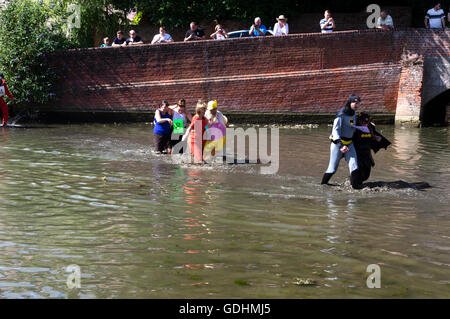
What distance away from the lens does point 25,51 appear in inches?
904

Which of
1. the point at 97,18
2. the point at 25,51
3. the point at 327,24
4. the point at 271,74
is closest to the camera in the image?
the point at 327,24

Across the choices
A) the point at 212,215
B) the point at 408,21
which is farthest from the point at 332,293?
the point at 408,21

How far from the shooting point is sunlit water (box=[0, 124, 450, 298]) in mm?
6016

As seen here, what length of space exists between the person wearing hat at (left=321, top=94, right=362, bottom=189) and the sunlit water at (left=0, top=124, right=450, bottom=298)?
36 centimetres

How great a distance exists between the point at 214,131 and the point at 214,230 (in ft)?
19.9

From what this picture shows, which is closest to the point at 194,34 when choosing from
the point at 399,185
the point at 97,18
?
the point at 97,18

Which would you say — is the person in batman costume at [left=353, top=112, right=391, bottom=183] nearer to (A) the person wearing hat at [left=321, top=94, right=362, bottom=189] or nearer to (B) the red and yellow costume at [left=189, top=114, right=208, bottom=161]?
(A) the person wearing hat at [left=321, top=94, right=362, bottom=189]

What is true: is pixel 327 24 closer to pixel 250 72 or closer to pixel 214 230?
pixel 250 72

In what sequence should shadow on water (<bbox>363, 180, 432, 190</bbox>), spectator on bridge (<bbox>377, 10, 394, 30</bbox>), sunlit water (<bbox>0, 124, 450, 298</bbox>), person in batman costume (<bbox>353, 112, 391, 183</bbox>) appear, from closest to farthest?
1. sunlit water (<bbox>0, 124, 450, 298</bbox>)
2. person in batman costume (<bbox>353, 112, 391, 183</bbox>)
3. shadow on water (<bbox>363, 180, 432, 190</bbox>)
4. spectator on bridge (<bbox>377, 10, 394, 30</bbox>)

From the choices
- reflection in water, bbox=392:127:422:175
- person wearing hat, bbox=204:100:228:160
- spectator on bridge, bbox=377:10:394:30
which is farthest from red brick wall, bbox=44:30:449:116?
person wearing hat, bbox=204:100:228:160

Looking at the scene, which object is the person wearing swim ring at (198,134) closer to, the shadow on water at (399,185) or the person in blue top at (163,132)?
the person in blue top at (163,132)

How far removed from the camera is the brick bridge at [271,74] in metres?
21.3

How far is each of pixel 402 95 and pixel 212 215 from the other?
14.3 metres

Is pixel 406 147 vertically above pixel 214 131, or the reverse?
pixel 214 131
